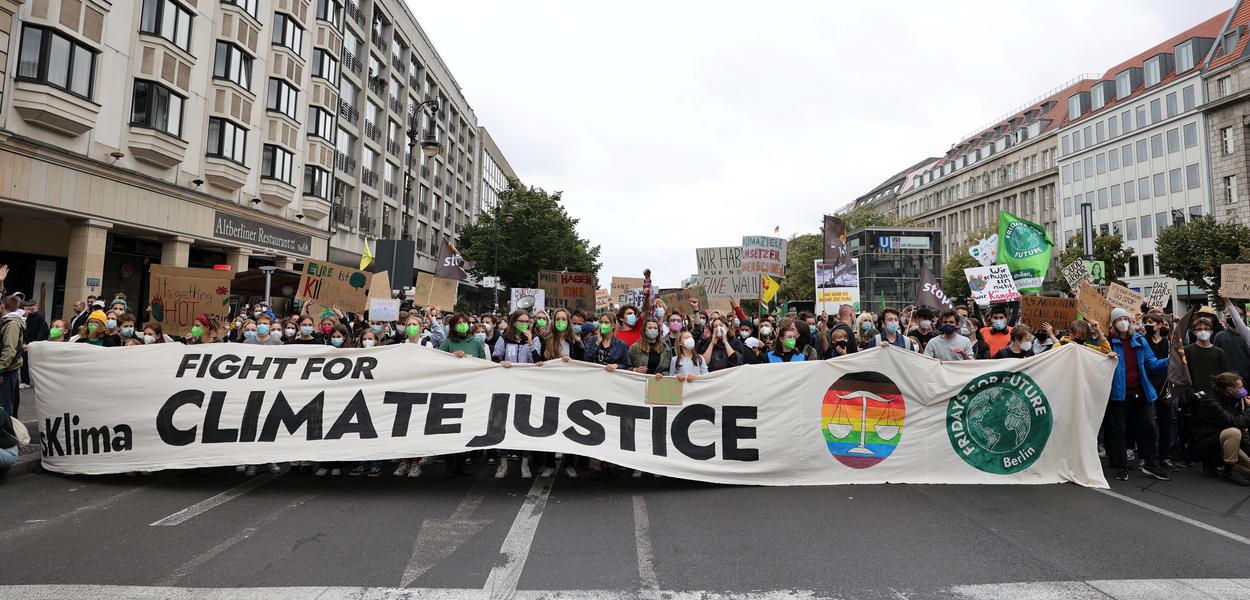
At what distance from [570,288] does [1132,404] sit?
10.4 metres

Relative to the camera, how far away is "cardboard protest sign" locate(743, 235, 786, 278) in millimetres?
15242

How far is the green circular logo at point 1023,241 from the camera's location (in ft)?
46.7

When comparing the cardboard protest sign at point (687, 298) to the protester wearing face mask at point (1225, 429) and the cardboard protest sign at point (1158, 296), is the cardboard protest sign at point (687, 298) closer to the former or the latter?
the protester wearing face mask at point (1225, 429)

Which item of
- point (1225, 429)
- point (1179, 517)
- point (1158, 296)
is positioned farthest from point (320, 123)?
point (1179, 517)

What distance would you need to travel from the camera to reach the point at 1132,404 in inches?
287

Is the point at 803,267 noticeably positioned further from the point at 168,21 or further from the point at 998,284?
the point at 168,21

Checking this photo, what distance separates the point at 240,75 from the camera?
22984 mm

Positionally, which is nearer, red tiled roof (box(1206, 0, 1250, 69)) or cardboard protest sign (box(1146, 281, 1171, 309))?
cardboard protest sign (box(1146, 281, 1171, 309))

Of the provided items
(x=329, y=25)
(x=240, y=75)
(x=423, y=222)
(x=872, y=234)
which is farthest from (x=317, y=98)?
(x=872, y=234)

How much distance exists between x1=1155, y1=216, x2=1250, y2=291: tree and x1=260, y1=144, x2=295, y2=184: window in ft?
143

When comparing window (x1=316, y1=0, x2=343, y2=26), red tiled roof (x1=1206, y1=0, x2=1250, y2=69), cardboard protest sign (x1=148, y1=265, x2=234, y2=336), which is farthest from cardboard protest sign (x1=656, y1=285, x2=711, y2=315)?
red tiled roof (x1=1206, y1=0, x2=1250, y2=69)

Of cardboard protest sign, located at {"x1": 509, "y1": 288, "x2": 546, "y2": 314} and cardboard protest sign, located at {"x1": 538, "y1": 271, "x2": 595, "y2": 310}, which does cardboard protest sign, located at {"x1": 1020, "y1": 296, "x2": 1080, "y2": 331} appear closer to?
cardboard protest sign, located at {"x1": 538, "y1": 271, "x2": 595, "y2": 310}

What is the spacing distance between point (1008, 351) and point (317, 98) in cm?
2876

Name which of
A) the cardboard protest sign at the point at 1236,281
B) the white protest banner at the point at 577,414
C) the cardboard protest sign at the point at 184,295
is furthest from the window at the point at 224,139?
the cardboard protest sign at the point at 1236,281
